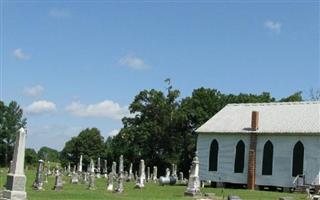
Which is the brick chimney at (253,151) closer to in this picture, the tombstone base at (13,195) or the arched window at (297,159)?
the arched window at (297,159)

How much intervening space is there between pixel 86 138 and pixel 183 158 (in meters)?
54.3

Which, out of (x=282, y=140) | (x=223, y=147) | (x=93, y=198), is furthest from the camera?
(x=223, y=147)

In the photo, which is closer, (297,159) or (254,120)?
(297,159)

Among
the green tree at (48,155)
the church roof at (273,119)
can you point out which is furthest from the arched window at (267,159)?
the green tree at (48,155)

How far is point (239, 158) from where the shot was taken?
5253 centimetres

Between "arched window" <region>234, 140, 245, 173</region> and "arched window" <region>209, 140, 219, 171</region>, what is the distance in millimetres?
2213

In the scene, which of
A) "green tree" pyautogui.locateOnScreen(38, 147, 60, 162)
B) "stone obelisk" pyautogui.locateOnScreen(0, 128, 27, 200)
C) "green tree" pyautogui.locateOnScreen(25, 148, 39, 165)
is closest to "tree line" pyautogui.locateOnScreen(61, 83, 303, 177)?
"green tree" pyautogui.locateOnScreen(38, 147, 60, 162)

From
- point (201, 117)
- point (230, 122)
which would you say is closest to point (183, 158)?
point (201, 117)

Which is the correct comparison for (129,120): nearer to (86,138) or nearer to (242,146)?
(242,146)

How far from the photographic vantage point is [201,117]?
77375 millimetres

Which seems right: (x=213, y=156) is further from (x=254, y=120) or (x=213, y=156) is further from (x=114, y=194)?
(x=114, y=194)

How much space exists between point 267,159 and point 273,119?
370 centimetres

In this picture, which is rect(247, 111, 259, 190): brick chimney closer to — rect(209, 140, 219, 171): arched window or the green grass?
rect(209, 140, 219, 171): arched window

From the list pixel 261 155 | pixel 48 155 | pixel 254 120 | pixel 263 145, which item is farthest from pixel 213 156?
pixel 48 155
